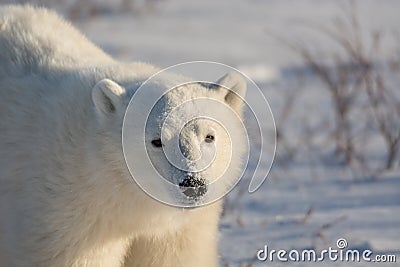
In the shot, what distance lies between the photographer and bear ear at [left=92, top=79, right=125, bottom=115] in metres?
3.30

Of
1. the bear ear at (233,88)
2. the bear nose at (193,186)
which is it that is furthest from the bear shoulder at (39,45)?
the bear nose at (193,186)

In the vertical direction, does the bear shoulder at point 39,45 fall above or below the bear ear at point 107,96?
above

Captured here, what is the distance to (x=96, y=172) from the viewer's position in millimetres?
3346

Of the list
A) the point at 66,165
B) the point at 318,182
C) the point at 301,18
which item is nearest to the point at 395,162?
the point at 318,182

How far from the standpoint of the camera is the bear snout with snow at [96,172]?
3.24 m

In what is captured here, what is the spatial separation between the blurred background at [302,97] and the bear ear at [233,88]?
85cm

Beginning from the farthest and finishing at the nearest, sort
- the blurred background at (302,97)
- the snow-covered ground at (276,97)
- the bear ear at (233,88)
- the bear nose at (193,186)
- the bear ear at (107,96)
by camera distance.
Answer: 1. the blurred background at (302,97)
2. the snow-covered ground at (276,97)
3. the bear ear at (233,88)
4. the bear ear at (107,96)
5. the bear nose at (193,186)

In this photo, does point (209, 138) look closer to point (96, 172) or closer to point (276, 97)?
point (96, 172)

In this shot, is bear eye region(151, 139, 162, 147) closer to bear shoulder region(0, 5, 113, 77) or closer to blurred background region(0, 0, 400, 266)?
bear shoulder region(0, 5, 113, 77)

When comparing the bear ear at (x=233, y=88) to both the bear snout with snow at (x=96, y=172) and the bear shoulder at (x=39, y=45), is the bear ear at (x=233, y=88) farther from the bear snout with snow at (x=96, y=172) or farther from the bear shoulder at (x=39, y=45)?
the bear shoulder at (x=39, y=45)

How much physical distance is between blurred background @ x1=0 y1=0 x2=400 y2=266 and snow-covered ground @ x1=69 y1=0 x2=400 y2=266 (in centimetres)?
1

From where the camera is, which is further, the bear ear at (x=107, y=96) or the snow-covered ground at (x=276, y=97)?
the snow-covered ground at (x=276, y=97)

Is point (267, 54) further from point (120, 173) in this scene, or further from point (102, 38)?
point (120, 173)

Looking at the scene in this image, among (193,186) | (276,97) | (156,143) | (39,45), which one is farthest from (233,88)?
(276,97)
